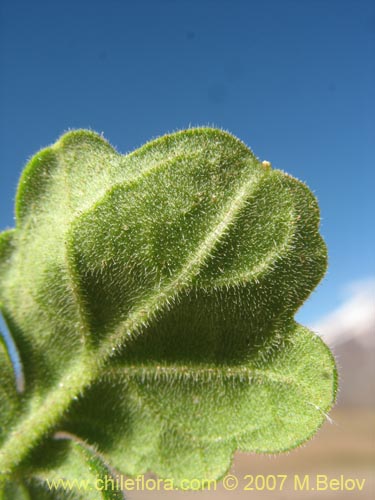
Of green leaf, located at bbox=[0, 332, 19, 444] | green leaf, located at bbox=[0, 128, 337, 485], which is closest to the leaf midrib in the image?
green leaf, located at bbox=[0, 128, 337, 485]

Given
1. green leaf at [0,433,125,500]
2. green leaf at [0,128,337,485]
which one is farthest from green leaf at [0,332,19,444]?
green leaf at [0,433,125,500]

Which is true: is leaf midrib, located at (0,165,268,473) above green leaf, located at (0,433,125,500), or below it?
above

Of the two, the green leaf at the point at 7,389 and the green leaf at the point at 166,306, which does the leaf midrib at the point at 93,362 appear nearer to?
the green leaf at the point at 166,306

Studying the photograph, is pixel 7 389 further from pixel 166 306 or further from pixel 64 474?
pixel 166 306

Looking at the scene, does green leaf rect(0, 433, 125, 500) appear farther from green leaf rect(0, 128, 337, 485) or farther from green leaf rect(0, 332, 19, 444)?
green leaf rect(0, 332, 19, 444)

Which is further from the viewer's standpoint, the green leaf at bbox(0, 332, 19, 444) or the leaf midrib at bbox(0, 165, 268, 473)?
the green leaf at bbox(0, 332, 19, 444)

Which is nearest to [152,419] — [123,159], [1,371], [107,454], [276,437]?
[107,454]

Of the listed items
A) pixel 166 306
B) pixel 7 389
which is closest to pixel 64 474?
pixel 7 389

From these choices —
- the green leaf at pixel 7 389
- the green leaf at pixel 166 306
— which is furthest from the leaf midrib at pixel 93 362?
the green leaf at pixel 7 389

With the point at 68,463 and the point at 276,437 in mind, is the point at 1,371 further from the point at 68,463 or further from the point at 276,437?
the point at 276,437
